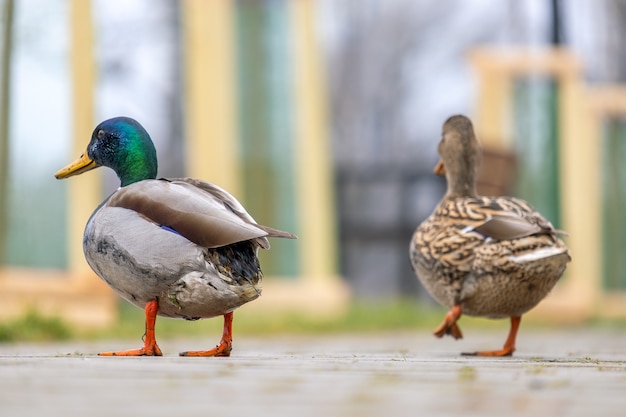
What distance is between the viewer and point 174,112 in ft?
69.4

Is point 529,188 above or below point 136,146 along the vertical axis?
below

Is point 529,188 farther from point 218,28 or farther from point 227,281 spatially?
point 227,281

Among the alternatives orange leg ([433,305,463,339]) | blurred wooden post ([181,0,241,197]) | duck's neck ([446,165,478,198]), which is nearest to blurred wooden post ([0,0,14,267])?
blurred wooden post ([181,0,241,197])

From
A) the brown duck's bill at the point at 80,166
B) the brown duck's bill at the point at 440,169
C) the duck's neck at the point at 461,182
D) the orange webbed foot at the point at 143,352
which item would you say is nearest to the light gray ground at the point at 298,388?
the orange webbed foot at the point at 143,352

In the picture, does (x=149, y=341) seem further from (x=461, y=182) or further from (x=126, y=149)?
(x=461, y=182)

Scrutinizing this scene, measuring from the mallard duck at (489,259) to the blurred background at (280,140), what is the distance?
3.41 m

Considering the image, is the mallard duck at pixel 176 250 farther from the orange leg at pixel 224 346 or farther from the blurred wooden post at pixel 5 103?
the blurred wooden post at pixel 5 103

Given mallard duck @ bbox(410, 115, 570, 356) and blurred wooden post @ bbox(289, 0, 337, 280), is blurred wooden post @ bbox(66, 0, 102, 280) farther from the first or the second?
mallard duck @ bbox(410, 115, 570, 356)

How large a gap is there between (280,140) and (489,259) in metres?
9.13

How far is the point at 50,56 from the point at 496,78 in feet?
20.1

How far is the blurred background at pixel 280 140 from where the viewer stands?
11.2m

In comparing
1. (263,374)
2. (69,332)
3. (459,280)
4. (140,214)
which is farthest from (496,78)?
(263,374)

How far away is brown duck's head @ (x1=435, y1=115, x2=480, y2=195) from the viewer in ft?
21.6

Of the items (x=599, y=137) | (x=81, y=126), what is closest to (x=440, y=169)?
(x=81, y=126)
